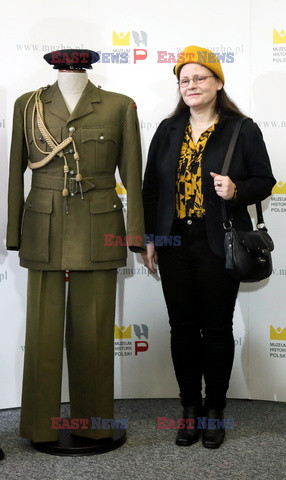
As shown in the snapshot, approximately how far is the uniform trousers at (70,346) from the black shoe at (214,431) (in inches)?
15.5

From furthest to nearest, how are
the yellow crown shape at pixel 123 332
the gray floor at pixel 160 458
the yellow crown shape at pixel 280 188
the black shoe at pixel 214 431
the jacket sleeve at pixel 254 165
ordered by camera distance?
the yellow crown shape at pixel 123 332
the yellow crown shape at pixel 280 188
the black shoe at pixel 214 431
the jacket sleeve at pixel 254 165
the gray floor at pixel 160 458

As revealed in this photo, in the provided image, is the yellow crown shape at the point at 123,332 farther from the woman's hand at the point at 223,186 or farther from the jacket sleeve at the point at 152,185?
the woman's hand at the point at 223,186

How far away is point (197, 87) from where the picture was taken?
279 centimetres

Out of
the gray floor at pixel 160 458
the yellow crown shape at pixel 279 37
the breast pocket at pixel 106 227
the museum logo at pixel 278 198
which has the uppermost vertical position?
the yellow crown shape at pixel 279 37

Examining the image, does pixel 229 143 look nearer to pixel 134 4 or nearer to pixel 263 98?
pixel 263 98

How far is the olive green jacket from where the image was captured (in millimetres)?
2740

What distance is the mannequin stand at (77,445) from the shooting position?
2.85m

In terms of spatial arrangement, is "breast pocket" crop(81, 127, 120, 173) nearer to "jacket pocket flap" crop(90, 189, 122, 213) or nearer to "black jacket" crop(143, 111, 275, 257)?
"jacket pocket flap" crop(90, 189, 122, 213)

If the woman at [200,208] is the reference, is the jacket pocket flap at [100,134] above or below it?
above

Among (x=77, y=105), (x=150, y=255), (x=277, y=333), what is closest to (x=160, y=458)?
(x=150, y=255)

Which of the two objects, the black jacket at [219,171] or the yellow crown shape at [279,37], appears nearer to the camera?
the black jacket at [219,171]

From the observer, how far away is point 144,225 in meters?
2.90

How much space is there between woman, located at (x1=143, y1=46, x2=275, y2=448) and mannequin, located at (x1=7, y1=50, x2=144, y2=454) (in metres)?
0.14

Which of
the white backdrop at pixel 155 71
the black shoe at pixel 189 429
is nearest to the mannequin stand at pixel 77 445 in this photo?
the black shoe at pixel 189 429
